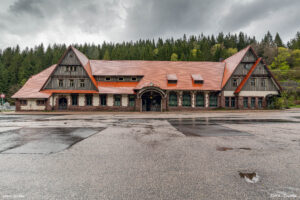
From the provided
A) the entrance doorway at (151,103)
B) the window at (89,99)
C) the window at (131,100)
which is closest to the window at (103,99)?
the window at (89,99)

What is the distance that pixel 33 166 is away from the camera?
3830mm

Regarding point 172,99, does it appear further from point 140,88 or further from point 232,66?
point 232,66

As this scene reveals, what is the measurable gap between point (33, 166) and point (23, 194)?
148 cm

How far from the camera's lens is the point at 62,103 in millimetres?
25875

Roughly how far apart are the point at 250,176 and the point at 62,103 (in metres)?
29.5

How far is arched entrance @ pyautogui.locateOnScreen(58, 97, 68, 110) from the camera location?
84.4ft

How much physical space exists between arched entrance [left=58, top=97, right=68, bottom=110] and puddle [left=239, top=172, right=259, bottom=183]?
2873 centimetres

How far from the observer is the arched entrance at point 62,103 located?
25734 millimetres

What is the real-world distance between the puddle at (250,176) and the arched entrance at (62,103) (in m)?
28.7

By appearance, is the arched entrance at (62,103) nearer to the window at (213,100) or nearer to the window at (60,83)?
the window at (60,83)

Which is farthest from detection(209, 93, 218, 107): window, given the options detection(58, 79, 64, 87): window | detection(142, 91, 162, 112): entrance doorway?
detection(58, 79, 64, 87): window

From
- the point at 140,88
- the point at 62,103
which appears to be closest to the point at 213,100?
the point at 140,88

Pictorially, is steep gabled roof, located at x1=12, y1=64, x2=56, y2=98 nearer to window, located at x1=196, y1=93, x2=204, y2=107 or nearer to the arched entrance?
the arched entrance

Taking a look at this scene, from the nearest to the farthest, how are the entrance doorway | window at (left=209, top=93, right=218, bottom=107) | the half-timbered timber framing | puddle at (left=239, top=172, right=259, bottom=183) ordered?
puddle at (left=239, top=172, right=259, bottom=183)
the half-timbered timber framing
the entrance doorway
window at (left=209, top=93, right=218, bottom=107)
